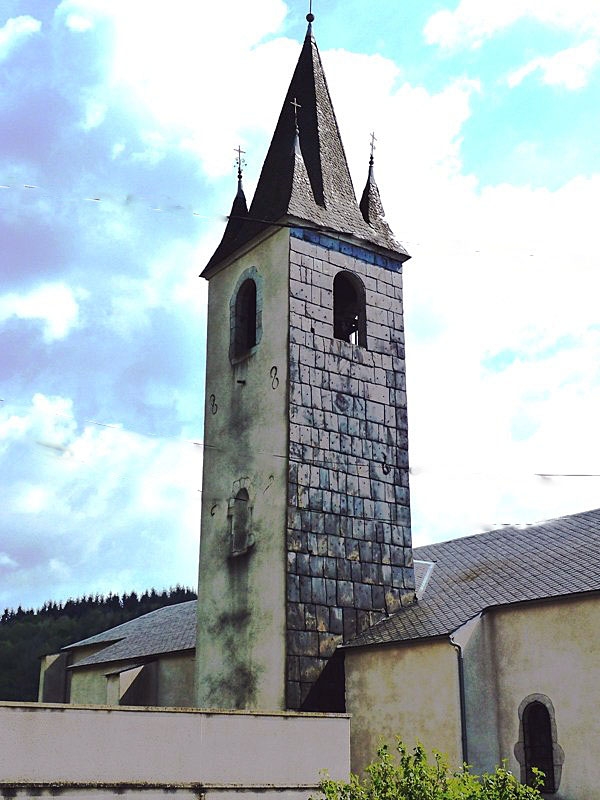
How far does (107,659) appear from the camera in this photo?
31.6 meters

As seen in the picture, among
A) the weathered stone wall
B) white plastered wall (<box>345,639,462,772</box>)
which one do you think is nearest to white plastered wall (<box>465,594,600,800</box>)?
white plastered wall (<box>345,639,462,772</box>)

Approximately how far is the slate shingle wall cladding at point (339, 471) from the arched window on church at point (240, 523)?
1.64 meters

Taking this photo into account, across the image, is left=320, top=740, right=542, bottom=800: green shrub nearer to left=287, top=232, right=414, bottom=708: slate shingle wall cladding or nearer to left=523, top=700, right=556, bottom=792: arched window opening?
left=523, top=700, right=556, bottom=792: arched window opening

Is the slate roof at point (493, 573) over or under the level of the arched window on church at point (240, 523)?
under

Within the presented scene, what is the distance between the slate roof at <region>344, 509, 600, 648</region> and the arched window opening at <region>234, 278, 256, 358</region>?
6.81 metres

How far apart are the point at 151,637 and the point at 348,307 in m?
12.9

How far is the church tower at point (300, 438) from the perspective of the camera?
842 inches

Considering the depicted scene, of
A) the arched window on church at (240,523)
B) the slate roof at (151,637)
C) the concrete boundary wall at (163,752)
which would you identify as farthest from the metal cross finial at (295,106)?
the concrete boundary wall at (163,752)

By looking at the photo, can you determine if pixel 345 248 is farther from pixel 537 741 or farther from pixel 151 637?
pixel 151 637

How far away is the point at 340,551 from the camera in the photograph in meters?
22.0

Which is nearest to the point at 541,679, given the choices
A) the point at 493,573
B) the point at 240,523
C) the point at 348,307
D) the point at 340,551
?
the point at 493,573

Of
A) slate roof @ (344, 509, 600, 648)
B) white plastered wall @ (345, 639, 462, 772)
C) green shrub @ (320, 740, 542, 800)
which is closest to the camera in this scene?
green shrub @ (320, 740, 542, 800)

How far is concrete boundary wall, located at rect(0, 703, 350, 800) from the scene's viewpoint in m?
13.0

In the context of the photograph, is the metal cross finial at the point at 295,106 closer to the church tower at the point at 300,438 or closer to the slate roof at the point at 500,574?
the church tower at the point at 300,438
